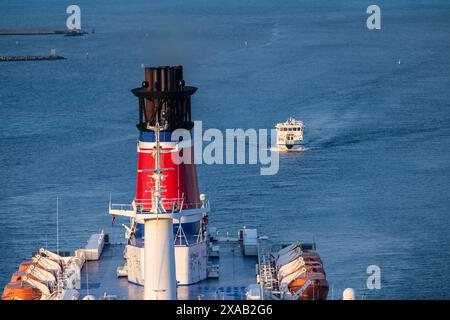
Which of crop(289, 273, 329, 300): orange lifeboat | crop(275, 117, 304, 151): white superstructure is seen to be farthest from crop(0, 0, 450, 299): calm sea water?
crop(289, 273, 329, 300): orange lifeboat

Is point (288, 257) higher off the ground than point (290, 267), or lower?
higher

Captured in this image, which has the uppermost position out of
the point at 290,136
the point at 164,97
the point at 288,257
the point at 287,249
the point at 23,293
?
the point at 290,136

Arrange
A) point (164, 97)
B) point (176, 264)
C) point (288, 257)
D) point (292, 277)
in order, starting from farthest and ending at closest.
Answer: point (288, 257)
point (292, 277)
point (164, 97)
point (176, 264)

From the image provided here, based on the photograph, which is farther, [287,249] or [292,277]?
[287,249]

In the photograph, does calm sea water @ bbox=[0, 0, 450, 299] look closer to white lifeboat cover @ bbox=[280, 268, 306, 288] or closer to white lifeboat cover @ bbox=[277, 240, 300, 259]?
white lifeboat cover @ bbox=[277, 240, 300, 259]

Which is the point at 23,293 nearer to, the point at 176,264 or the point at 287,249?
the point at 176,264

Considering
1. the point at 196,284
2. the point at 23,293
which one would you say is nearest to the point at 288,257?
the point at 196,284

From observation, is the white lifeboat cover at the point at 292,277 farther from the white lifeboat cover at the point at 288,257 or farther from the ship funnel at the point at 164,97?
the ship funnel at the point at 164,97

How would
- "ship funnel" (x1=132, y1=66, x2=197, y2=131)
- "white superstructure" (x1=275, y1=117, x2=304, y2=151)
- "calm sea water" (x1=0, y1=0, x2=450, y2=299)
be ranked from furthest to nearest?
"white superstructure" (x1=275, y1=117, x2=304, y2=151)
"calm sea water" (x1=0, y1=0, x2=450, y2=299)
"ship funnel" (x1=132, y1=66, x2=197, y2=131)
